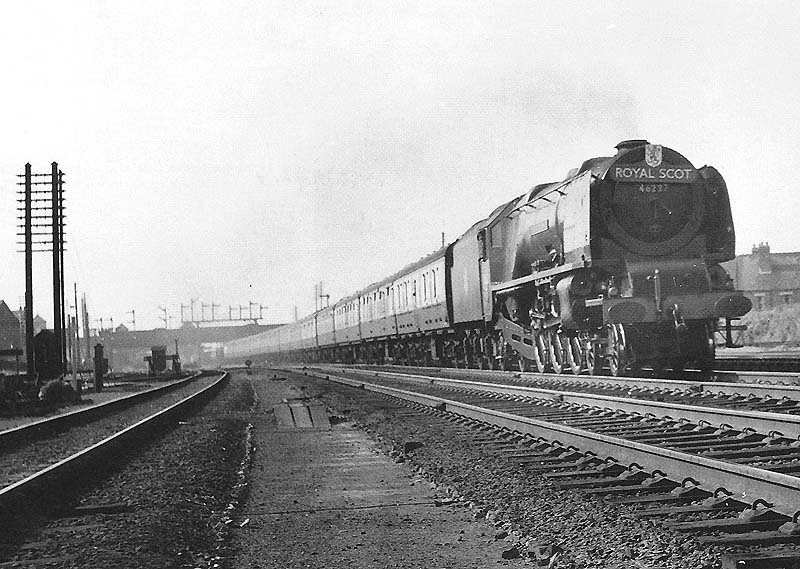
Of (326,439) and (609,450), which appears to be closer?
(609,450)

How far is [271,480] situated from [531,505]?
103 inches

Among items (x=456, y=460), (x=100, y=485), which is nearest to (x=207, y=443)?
(x=100, y=485)

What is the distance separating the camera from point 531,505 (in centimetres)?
525

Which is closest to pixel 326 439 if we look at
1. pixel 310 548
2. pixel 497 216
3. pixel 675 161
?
pixel 310 548

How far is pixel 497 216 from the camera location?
1847 cm


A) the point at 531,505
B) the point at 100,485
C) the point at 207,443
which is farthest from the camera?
the point at 207,443

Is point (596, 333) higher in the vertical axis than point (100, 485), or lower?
higher

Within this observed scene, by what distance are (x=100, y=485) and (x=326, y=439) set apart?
3363 mm

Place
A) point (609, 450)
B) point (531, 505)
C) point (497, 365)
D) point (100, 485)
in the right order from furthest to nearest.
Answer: point (497, 365), point (100, 485), point (609, 450), point (531, 505)

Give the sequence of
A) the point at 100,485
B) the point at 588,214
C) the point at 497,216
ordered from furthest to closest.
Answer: the point at 497,216 < the point at 588,214 < the point at 100,485

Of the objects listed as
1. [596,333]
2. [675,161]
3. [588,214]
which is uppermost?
[675,161]

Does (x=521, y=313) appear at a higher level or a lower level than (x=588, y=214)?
lower

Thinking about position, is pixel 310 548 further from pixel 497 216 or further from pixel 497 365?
pixel 497 365

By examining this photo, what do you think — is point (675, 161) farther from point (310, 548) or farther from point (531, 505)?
point (310, 548)
